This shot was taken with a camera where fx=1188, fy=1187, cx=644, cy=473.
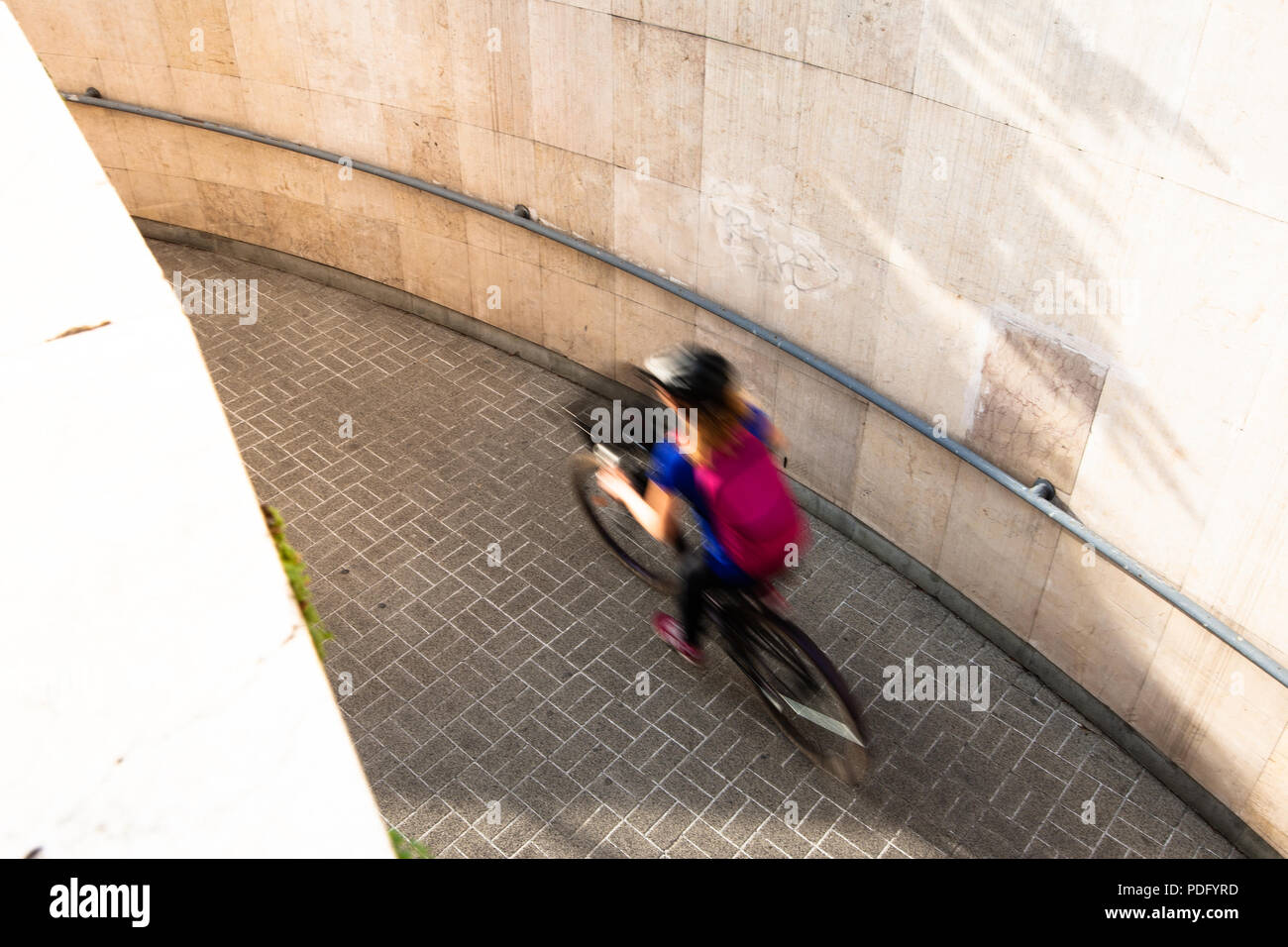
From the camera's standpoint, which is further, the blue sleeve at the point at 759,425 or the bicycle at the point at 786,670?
the bicycle at the point at 786,670

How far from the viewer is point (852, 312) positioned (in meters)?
7.00

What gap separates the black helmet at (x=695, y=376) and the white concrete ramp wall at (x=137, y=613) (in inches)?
97.8

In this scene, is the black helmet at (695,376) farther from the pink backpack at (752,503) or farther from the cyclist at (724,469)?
the pink backpack at (752,503)

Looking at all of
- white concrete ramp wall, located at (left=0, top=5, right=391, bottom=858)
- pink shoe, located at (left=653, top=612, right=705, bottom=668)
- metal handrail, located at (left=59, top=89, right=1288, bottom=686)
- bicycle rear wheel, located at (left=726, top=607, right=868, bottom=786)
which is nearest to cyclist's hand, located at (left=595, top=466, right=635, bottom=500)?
pink shoe, located at (left=653, top=612, right=705, bottom=668)

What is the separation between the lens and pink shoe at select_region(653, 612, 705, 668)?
667 cm

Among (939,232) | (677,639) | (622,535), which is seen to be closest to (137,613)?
(677,639)

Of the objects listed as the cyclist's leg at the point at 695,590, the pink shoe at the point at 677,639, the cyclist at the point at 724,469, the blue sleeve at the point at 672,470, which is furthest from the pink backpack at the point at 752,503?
the pink shoe at the point at 677,639

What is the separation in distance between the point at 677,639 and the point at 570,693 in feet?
2.23

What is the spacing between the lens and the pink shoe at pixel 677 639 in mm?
6672

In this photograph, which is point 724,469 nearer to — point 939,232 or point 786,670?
point 786,670

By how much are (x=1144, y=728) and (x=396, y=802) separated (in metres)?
3.92

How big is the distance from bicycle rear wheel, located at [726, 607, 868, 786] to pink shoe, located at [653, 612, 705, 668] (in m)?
0.29
